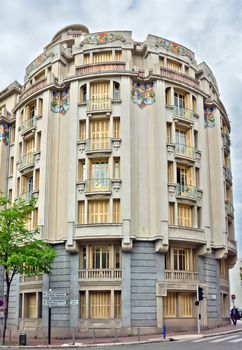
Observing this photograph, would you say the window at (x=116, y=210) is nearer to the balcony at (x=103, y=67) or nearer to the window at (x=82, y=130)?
the window at (x=82, y=130)

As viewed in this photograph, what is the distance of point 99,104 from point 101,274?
537 inches

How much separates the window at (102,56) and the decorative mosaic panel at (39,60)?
408cm

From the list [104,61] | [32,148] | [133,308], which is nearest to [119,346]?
[133,308]

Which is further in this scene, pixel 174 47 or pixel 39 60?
pixel 39 60

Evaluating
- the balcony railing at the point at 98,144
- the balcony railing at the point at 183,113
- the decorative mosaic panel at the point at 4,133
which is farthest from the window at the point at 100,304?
the decorative mosaic panel at the point at 4,133

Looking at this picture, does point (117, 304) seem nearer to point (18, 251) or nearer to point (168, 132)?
point (18, 251)

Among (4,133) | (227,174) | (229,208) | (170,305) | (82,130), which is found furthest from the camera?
(4,133)

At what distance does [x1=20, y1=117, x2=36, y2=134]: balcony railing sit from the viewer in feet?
127

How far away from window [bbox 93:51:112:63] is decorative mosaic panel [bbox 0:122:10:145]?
12.4 meters

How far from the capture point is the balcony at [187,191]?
3564 centimetres

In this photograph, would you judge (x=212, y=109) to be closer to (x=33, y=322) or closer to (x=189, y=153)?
(x=189, y=153)

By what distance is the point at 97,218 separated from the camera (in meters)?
34.3

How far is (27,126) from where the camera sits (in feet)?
130

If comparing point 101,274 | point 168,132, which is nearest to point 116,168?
point 168,132
